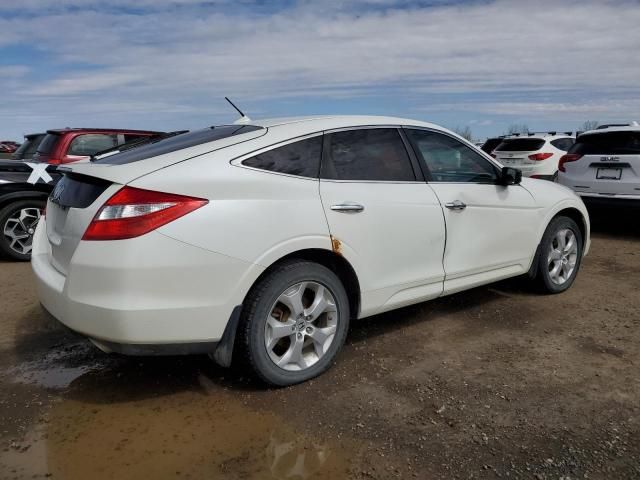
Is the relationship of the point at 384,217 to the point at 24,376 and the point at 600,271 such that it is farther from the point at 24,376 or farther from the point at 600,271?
the point at 600,271

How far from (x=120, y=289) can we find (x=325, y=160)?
1.45m

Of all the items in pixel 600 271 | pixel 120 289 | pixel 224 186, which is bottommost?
pixel 600 271

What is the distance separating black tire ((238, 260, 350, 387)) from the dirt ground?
11 cm

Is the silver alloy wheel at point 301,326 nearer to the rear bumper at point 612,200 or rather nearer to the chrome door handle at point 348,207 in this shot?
the chrome door handle at point 348,207

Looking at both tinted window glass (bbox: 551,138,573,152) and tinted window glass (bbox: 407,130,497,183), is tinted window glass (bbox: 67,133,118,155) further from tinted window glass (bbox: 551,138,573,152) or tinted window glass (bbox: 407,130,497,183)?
tinted window glass (bbox: 551,138,573,152)

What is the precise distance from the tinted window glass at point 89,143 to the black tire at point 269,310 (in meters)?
5.66

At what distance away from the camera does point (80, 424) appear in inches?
117

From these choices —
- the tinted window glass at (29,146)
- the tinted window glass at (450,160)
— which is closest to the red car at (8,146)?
the tinted window glass at (29,146)

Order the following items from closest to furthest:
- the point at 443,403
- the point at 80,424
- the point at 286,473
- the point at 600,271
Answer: the point at 286,473, the point at 80,424, the point at 443,403, the point at 600,271

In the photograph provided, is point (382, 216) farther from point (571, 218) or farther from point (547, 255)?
point (571, 218)

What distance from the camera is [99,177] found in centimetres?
300

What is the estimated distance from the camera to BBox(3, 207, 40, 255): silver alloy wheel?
6.65 m

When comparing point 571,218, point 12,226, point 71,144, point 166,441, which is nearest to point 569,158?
point 571,218

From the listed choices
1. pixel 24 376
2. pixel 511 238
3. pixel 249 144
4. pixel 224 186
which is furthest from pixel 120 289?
pixel 511 238
